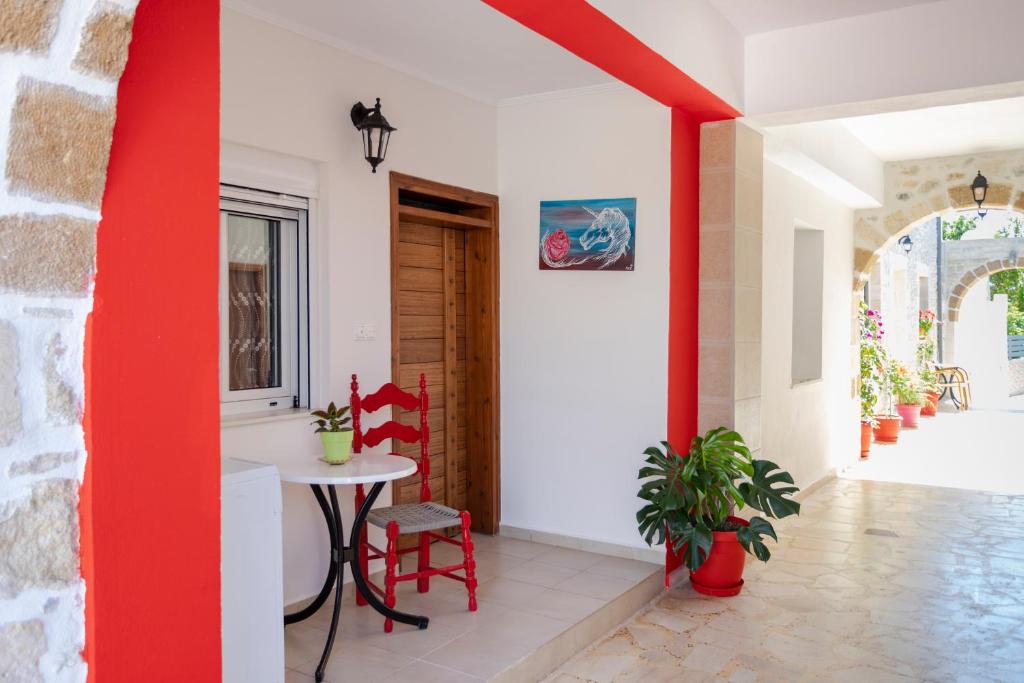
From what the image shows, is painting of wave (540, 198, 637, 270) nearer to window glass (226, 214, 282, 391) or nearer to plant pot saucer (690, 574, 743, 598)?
window glass (226, 214, 282, 391)

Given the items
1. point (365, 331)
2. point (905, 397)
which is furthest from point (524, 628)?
point (905, 397)

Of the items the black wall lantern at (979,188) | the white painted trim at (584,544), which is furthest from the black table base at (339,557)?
the black wall lantern at (979,188)

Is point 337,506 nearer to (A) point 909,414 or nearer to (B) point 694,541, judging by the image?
(B) point 694,541

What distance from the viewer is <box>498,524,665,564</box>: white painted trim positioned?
4.30 m

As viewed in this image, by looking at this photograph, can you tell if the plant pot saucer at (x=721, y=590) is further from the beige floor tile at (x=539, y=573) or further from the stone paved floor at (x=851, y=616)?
the beige floor tile at (x=539, y=573)

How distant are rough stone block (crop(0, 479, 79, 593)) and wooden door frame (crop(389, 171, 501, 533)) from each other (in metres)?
3.55

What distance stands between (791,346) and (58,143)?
5571 mm

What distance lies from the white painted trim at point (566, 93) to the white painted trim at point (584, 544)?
2.40 meters

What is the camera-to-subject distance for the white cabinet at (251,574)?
227cm

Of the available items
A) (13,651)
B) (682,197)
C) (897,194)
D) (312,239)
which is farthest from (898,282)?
(13,651)

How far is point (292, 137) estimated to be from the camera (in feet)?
11.7

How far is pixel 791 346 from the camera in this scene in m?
6.09

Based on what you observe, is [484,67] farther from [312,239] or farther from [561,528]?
[561,528]

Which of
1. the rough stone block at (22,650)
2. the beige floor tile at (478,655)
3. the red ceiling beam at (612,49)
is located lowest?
the beige floor tile at (478,655)
